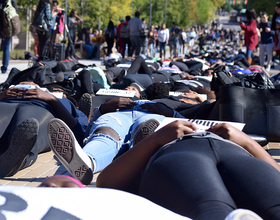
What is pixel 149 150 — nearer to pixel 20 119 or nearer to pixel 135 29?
pixel 20 119

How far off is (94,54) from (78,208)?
738 inches

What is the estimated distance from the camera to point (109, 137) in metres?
3.51

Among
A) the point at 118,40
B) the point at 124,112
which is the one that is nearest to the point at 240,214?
the point at 124,112

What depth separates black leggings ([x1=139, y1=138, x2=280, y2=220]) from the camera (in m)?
1.64

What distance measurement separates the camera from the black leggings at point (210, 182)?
5.40ft

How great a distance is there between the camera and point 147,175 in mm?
1880

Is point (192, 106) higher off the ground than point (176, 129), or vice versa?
point (176, 129)

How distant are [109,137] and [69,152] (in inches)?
30.6

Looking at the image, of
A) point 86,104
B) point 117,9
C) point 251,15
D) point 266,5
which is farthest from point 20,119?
point 266,5

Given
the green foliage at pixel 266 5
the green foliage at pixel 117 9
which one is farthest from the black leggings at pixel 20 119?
the green foliage at pixel 266 5

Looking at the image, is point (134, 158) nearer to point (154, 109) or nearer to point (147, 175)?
point (147, 175)

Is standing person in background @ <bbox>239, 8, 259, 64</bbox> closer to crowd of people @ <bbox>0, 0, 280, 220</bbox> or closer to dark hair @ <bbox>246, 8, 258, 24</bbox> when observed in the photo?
dark hair @ <bbox>246, 8, 258, 24</bbox>

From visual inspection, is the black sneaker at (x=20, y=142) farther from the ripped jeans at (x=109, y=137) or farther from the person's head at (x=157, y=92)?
the person's head at (x=157, y=92)

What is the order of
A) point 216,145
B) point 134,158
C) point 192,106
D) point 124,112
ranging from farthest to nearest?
1. point 192,106
2. point 124,112
3. point 134,158
4. point 216,145
